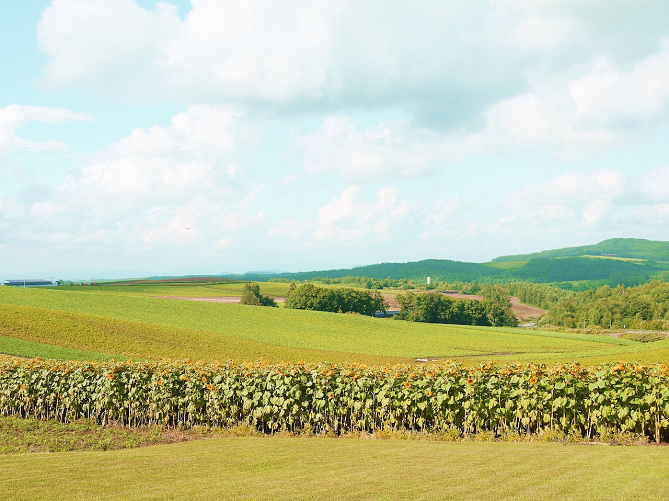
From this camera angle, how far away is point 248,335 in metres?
62.7

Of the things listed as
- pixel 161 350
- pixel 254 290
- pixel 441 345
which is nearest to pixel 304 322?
pixel 441 345

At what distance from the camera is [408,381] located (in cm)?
1492

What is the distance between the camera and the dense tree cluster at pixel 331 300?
123m

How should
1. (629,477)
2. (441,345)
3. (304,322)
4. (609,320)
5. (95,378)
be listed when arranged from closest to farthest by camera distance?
(629,477) < (95,378) < (441,345) < (304,322) < (609,320)

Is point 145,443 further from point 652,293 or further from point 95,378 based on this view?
point 652,293

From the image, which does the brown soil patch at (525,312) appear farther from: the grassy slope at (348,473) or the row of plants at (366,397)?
the grassy slope at (348,473)

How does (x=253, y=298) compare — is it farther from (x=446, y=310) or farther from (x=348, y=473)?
(x=348, y=473)

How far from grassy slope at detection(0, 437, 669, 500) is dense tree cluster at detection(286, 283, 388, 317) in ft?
363

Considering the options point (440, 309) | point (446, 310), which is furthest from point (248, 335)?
point (446, 310)

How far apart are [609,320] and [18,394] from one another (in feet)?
569

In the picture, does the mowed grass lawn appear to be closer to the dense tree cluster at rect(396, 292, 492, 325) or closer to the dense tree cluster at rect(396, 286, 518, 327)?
the dense tree cluster at rect(396, 286, 518, 327)

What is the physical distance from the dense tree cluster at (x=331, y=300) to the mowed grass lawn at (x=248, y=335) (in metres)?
35.0

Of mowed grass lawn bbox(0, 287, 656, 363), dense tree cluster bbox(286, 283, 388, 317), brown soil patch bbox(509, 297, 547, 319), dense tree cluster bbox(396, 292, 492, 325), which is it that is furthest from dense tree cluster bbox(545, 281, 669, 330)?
mowed grass lawn bbox(0, 287, 656, 363)

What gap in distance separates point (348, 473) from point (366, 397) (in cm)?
582
